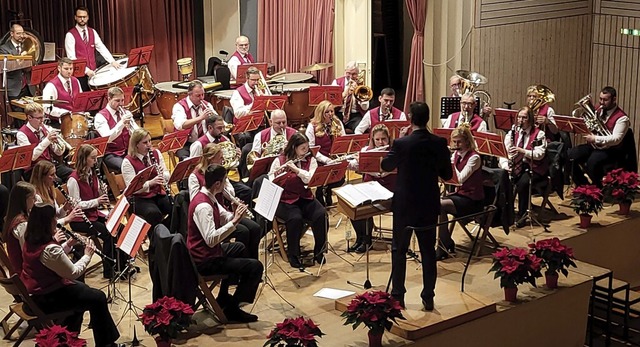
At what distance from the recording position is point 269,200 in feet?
24.8

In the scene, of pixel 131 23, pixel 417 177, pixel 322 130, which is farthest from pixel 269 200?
pixel 131 23

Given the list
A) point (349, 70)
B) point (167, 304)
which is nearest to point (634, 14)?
point (349, 70)

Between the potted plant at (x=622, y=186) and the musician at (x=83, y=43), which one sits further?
the musician at (x=83, y=43)

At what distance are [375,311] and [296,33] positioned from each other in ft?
24.0

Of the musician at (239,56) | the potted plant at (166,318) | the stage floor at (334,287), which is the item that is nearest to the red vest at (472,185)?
the stage floor at (334,287)

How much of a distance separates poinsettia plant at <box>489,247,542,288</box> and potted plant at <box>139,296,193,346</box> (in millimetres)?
2580

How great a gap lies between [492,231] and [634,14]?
4.02 meters

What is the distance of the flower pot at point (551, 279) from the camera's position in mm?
8086

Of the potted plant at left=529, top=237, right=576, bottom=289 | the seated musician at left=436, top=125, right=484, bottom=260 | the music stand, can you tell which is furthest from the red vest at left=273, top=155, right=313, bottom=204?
the music stand

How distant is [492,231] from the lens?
9578mm

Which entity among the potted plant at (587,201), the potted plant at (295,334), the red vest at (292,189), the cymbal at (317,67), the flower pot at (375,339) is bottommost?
the flower pot at (375,339)

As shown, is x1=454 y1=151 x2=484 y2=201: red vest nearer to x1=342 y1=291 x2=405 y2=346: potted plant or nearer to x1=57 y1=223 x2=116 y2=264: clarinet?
x1=342 y1=291 x2=405 y2=346: potted plant

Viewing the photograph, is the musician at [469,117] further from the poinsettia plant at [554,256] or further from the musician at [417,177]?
the musician at [417,177]

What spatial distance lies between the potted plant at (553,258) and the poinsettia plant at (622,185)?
2.15 metres
